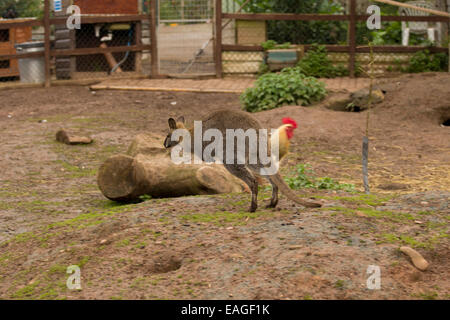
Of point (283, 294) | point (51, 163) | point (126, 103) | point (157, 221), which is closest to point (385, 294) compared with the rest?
point (283, 294)

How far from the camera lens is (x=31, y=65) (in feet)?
→ 53.7

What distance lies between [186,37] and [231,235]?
15526 millimetres

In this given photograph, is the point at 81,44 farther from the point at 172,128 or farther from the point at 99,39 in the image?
the point at 172,128

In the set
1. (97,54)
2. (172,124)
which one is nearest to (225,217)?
(172,124)

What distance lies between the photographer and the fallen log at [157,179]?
6801 millimetres

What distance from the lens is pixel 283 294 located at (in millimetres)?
3848

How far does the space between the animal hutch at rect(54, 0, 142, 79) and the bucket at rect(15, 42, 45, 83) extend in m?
0.74

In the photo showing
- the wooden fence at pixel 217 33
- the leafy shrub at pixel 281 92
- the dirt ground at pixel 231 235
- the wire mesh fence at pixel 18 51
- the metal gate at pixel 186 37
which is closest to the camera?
the dirt ground at pixel 231 235

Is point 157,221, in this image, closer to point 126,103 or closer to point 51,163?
point 51,163

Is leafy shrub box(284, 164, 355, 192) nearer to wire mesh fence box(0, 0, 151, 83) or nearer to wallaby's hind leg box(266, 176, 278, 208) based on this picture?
wallaby's hind leg box(266, 176, 278, 208)

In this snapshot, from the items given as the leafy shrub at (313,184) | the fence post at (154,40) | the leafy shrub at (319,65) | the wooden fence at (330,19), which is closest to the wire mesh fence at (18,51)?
the fence post at (154,40)

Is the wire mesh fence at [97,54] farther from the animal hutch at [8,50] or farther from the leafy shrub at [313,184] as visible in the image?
the leafy shrub at [313,184]

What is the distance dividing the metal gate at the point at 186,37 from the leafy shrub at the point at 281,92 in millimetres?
5246
